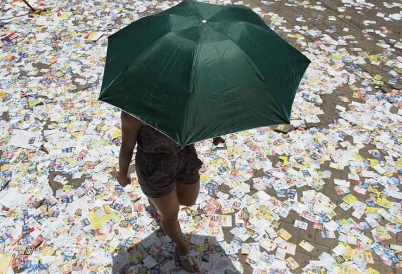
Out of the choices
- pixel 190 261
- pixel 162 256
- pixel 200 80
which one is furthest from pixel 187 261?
pixel 200 80

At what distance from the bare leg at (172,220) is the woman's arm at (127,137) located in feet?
1.01

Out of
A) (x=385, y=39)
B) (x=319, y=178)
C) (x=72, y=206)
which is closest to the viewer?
(x=72, y=206)

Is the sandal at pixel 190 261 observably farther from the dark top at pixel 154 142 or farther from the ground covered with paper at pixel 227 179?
the dark top at pixel 154 142

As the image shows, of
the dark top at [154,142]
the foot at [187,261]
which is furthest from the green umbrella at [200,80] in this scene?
the foot at [187,261]

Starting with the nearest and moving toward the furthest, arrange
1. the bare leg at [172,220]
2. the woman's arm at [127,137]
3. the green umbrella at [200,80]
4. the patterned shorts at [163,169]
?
the green umbrella at [200,80] → the woman's arm at [127,137] → the patterned shorts at [163,169] → the bare leg at [172,220]

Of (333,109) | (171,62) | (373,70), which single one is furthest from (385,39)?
(171,62)

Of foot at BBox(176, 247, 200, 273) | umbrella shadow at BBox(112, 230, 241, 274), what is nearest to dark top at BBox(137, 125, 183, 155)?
foot at BBox(176, 247, 200, 273)

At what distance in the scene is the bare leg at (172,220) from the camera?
239cm

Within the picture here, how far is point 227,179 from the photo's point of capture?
12.8ft

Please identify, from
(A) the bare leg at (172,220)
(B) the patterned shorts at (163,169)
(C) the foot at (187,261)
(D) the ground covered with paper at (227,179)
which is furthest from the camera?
(D) the ground covered with paper at (227,179)

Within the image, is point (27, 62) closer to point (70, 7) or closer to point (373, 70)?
point (70, 7)

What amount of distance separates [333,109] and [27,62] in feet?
17.1

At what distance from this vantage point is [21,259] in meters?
3.13

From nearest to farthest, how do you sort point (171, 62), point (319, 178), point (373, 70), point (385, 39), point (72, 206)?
point (171, 62)
point (72, 206)
point (319, 178)
point (373, 70)
point (385, 39)
